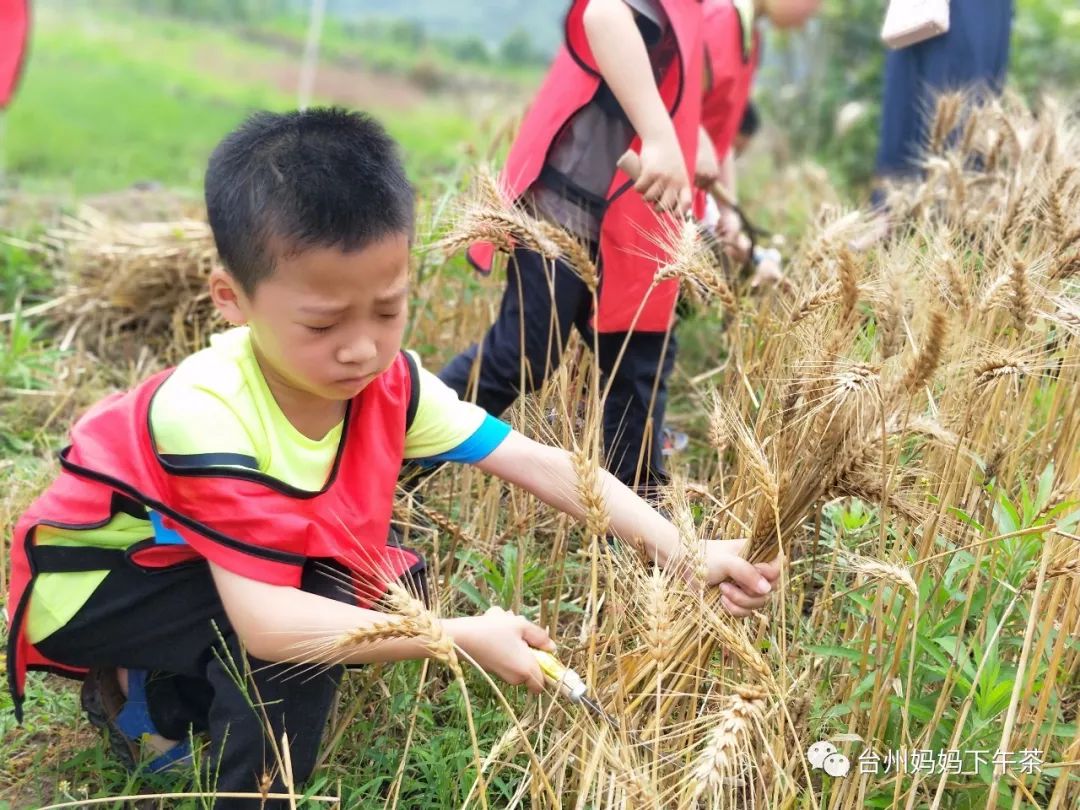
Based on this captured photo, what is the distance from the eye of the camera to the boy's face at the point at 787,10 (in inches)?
111

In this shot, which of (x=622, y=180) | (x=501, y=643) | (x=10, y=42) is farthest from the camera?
(x=10, y=42)

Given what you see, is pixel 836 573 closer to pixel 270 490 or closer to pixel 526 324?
pixel 526 324

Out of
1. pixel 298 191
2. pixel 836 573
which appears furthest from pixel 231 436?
pixel 836 573

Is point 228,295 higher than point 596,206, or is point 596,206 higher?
point 596,206

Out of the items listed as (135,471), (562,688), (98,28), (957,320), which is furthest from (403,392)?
(98,28)

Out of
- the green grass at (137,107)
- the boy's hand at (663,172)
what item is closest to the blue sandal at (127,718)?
the boy's hand at (663,172)

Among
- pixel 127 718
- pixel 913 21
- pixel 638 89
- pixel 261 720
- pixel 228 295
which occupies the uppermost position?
pixel 913 21

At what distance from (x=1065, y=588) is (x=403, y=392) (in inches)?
36.4

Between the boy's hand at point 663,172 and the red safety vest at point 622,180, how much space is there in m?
0.12

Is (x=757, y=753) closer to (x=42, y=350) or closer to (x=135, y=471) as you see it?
(x=135, y=471)

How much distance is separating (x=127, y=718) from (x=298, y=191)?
0.83 meters

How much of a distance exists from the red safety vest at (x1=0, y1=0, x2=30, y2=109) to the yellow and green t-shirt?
2169mm

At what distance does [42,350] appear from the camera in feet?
9.77

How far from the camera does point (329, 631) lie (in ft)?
4.31
